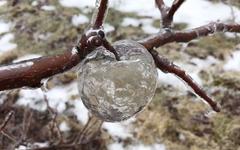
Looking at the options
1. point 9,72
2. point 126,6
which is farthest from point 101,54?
point 126,6

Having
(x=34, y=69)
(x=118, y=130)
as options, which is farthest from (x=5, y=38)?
(x=34, y=69)

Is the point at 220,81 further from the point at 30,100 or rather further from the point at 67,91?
the point at 30,100

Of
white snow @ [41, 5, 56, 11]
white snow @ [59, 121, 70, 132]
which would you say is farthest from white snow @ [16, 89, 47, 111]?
white snow @ [41, 5, 56, 11]

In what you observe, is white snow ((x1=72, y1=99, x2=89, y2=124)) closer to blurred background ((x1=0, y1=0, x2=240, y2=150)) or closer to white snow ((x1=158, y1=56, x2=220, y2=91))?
blurred background ((x1=0, y1=0, x2=240, y2=150))

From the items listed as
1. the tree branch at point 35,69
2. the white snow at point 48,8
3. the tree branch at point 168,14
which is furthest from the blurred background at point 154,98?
the tree branch at point 35,69

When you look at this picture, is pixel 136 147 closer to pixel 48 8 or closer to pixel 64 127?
pixel 64 127

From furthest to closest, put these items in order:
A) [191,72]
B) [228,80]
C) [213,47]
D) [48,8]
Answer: [48,8] → [213,47] → [191,72] → [228,80]
